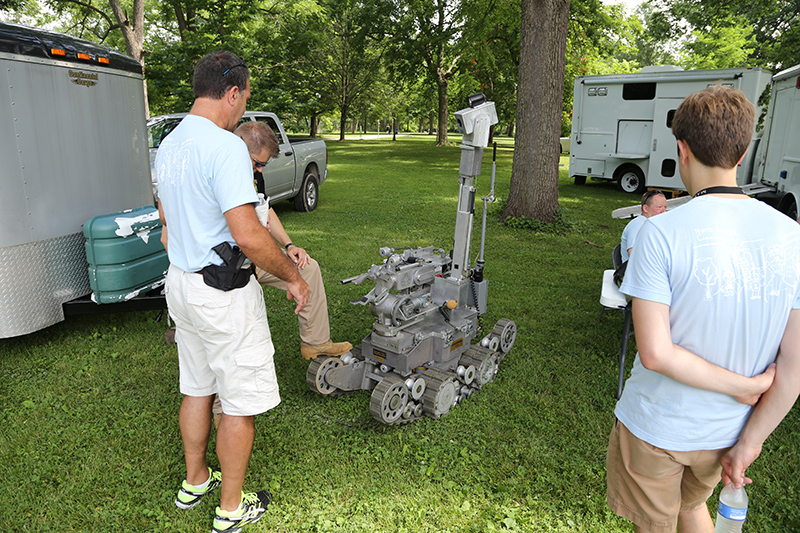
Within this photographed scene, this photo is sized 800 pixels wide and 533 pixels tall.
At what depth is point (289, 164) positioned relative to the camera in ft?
33.5

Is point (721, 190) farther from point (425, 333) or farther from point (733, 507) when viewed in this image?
point (425, 333)

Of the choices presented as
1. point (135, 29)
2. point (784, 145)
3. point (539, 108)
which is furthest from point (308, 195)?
point (135, 29)

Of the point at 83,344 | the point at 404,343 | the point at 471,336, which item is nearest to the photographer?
the point at 404,343

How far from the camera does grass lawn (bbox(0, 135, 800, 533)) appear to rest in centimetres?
286

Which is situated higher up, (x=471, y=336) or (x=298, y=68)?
(x=298, y=68)

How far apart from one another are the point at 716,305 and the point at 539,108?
8.84 m

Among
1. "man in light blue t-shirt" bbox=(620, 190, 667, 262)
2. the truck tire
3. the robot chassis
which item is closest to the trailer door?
the truck tire

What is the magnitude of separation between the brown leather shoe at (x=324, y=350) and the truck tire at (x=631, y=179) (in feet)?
42.3

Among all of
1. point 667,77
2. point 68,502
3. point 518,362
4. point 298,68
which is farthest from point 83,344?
point 298,68

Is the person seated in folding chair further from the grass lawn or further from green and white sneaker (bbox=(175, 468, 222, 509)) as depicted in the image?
green and white sneaker (bbox=(175, 468, 222, 509))

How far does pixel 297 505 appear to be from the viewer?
293 centimetres

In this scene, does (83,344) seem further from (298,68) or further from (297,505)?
(298,68)

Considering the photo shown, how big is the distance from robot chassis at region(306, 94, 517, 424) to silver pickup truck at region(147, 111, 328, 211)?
5423 millimetres

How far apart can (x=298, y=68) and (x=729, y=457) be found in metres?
25.4
